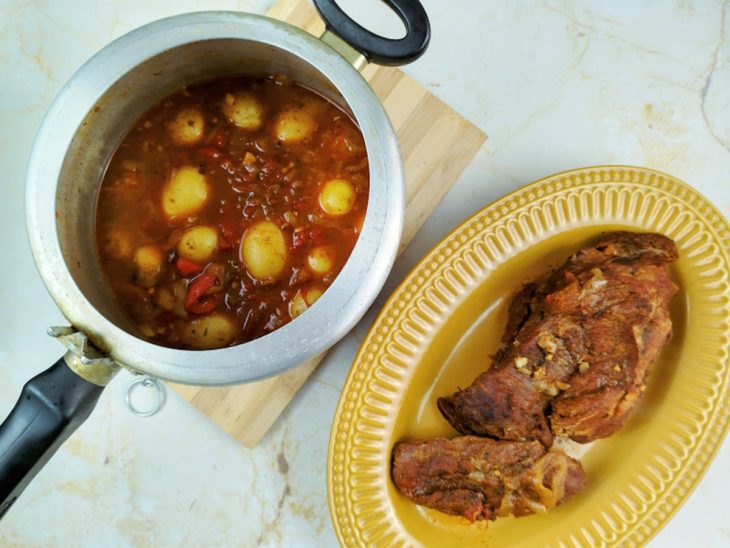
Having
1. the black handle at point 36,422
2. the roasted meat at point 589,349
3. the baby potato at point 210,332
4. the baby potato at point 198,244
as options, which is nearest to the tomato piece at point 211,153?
the baby potato at point 198,244

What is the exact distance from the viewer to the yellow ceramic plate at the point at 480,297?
3.62 ft

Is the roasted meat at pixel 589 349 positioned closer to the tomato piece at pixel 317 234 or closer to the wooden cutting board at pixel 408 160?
the wooden cutting board at pixel 408 160

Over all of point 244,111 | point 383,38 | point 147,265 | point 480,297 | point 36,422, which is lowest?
point 36,422

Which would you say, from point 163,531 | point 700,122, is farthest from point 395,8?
point 163,531

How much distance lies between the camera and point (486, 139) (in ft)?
4.13

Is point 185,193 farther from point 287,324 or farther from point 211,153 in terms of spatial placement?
point 287,324

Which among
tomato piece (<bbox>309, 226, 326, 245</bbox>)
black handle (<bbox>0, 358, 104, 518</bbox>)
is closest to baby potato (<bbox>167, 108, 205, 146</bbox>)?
tomato piece (<bbox>309, 226, 326, 245</bbox>)

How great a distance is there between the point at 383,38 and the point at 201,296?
1.44 feet

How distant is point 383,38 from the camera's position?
85 centimetres

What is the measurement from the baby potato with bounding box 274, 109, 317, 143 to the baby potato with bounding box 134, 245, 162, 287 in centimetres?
25

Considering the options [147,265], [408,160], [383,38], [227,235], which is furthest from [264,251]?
A: [408,160]

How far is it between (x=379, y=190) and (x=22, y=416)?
0.52 m

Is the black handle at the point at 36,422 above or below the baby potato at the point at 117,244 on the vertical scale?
below

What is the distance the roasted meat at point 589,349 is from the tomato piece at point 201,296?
49cm
